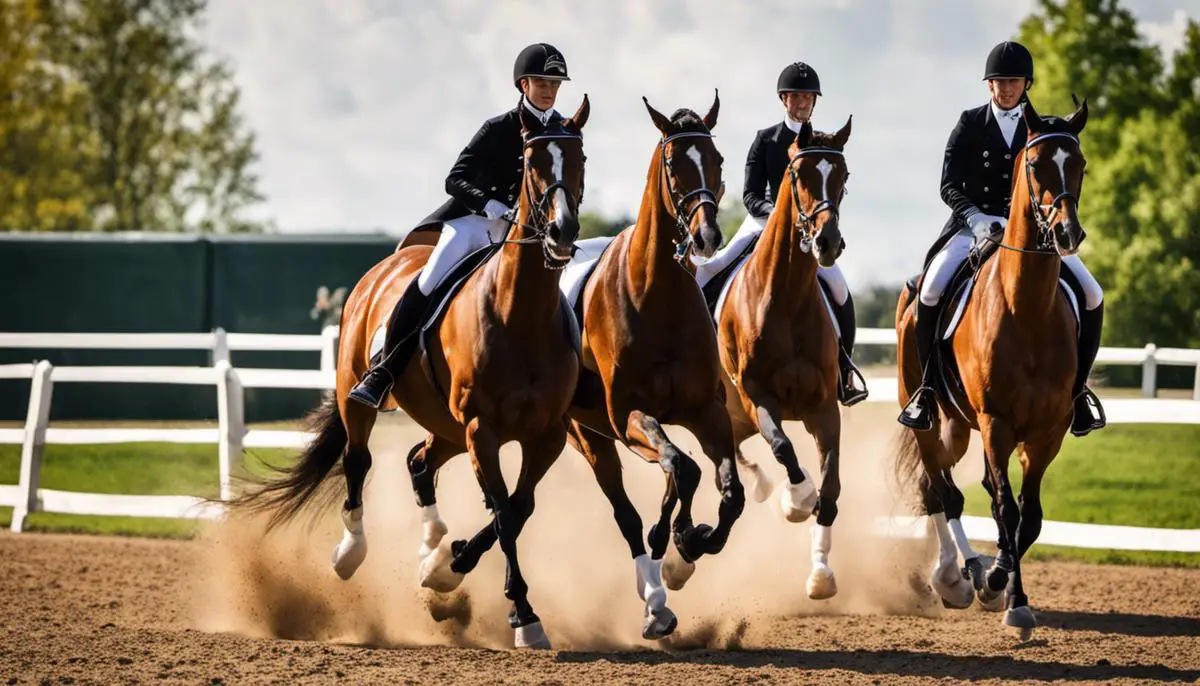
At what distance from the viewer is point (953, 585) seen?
8.88 metres

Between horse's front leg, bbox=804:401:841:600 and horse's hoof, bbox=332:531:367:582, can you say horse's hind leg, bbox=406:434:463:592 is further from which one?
horse's front leg, bbox=804:401:841:600

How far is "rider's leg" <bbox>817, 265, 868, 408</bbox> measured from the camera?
9383mm

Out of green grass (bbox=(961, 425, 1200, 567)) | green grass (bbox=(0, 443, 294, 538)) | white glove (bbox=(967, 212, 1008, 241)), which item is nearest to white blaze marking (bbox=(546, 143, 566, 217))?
white glove (bbox=(967, 212, 1008, 241))

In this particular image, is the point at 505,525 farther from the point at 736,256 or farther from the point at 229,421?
the point at 229,421

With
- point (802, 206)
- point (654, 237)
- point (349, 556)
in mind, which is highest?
point (802, 206)

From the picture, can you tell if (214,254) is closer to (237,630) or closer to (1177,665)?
(237,630)

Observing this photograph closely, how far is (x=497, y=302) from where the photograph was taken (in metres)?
7.90

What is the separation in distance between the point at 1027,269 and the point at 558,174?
2514mm

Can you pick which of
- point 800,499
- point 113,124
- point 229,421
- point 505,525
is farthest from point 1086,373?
point 113,124

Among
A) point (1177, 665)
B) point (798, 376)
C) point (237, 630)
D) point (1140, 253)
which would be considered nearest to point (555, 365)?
point (798, 376)

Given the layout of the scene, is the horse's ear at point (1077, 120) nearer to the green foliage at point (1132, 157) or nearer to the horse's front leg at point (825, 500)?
the horse's front leg at point (825, 500)

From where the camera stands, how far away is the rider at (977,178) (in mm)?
8758

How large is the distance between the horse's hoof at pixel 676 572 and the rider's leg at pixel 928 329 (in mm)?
1524

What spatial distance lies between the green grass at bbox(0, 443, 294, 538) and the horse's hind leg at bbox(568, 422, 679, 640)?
477 centimetres
